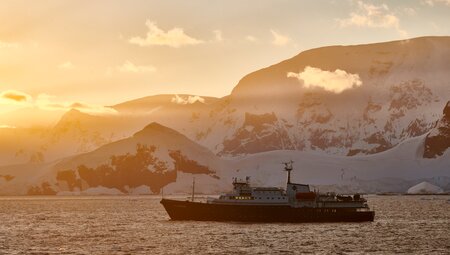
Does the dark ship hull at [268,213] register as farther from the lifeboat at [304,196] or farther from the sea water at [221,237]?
the sea water at [221,237]

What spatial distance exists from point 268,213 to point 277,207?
232 cm

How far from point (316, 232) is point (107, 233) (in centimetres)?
3835

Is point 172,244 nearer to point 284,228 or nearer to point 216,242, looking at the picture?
point 216,242

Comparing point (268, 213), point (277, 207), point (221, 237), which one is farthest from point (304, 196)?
point (221, 237)

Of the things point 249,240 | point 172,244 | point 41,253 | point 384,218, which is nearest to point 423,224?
point 384,218

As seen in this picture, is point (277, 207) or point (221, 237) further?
point (277, 207)

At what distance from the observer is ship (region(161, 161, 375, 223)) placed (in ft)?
525

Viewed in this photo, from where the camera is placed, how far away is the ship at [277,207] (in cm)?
16000

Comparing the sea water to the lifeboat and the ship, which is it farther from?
the lifeboat

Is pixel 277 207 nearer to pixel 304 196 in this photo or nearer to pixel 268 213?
pixel 268 213

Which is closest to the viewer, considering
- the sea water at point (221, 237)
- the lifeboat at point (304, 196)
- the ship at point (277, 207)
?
the sea water at point (221, 237)

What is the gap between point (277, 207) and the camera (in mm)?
160875

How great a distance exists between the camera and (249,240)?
12175 cm

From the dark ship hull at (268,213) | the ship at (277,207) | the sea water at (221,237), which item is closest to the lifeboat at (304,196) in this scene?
the ship at (277,207)
